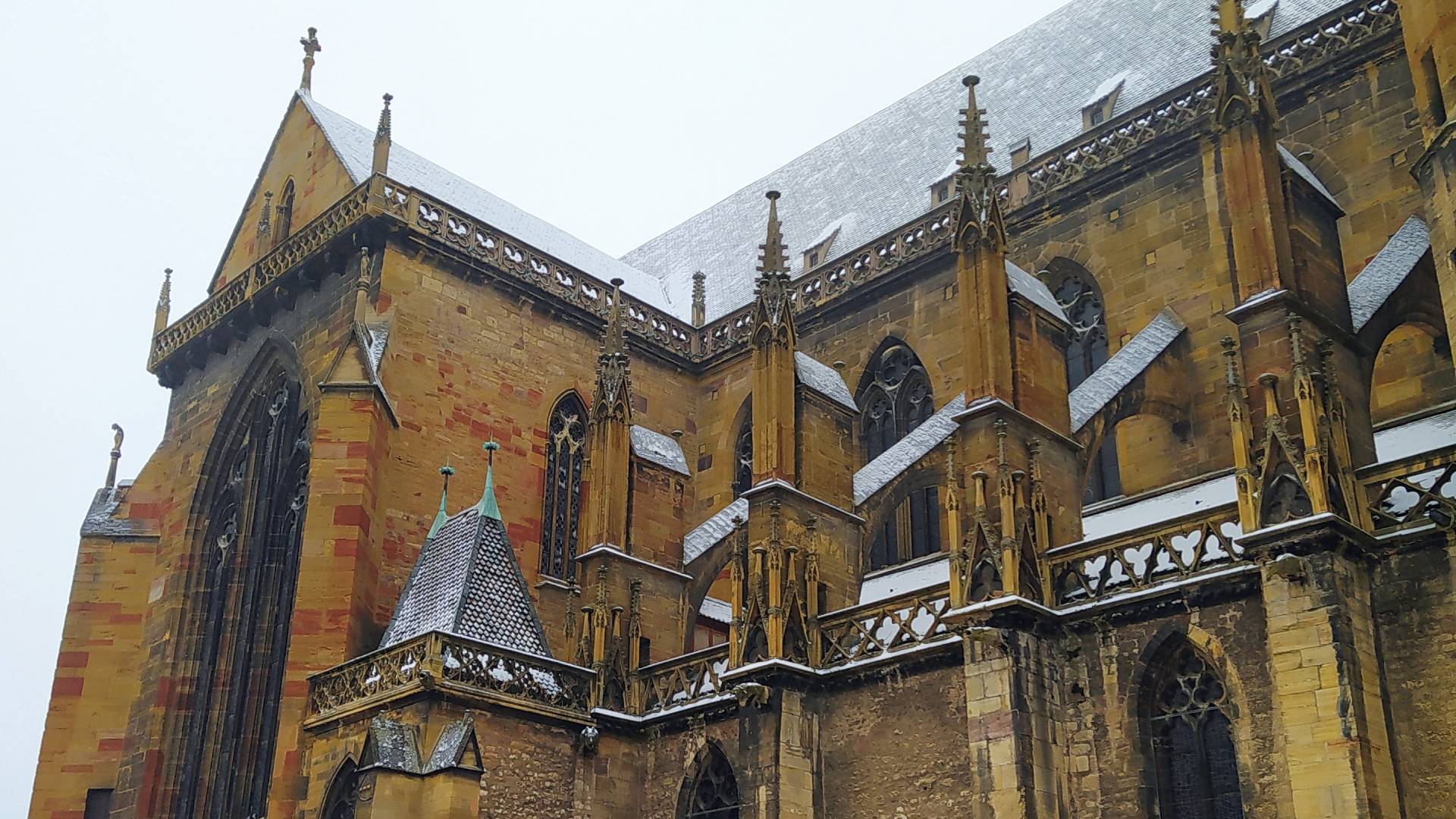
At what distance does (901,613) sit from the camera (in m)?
17.7

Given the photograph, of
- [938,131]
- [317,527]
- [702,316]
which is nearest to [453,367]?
[317,527]

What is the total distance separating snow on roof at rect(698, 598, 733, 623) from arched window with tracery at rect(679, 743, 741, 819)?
4043 mm

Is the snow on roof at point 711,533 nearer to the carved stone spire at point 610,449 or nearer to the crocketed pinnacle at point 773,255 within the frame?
the carved stone spire at point 610,449

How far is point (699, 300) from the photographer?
28.2 m

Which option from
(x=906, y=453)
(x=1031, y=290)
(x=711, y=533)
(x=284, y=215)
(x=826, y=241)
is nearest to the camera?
(x=1031, y=290)

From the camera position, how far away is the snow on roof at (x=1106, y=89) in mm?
23812

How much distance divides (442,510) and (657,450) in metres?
3.47

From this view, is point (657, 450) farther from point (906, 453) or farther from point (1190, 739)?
point (1190, 739)

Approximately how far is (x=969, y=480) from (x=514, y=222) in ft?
49.4

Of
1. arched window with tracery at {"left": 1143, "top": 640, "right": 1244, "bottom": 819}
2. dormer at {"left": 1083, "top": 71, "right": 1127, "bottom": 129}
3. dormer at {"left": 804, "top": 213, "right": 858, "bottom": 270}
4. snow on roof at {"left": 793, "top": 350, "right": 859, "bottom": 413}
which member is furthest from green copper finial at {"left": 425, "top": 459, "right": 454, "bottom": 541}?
dormer at {"left": 1083, "top": 71, "right": 1127, "bottom": 129}

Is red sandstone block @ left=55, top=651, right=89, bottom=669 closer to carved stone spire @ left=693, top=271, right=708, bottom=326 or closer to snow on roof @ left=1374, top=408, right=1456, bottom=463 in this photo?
carved stone spire @ left=693, top=271, right=708, bottom=326

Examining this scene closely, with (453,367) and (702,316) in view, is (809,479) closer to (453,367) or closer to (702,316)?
(453,367)

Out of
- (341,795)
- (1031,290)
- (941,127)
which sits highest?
(941,127)

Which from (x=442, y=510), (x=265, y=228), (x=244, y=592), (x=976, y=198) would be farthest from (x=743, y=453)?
(x=265, y=228)
